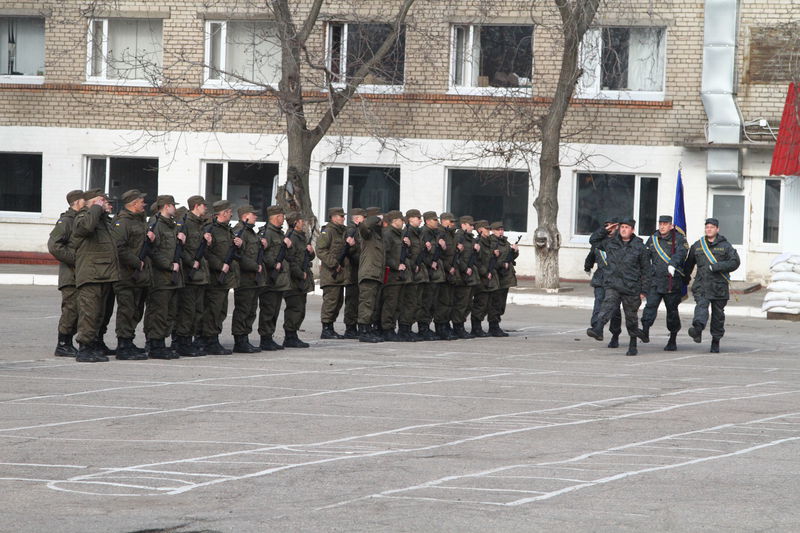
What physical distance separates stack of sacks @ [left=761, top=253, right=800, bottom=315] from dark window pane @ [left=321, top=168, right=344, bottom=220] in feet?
40.1

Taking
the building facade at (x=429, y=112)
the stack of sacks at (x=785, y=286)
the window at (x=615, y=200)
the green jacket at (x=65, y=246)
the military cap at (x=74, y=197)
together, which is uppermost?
the building facade at (x=429, y=112)

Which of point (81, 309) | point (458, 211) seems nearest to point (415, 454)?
point (81, 309)

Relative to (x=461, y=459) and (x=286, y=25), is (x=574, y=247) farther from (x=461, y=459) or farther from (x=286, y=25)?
(x=461, y=459)

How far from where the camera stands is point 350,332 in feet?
65.6

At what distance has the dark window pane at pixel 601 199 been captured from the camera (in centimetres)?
3244

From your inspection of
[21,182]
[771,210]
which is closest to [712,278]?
[771,210]

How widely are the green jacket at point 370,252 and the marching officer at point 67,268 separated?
15.3 feet

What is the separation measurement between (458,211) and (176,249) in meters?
17.8

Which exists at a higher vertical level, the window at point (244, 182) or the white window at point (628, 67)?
the white window at point (628, 67)


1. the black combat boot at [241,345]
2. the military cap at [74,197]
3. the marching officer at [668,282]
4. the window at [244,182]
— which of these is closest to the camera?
the military cap at [74,197]

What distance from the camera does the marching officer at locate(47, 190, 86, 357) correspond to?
15805 millimetres

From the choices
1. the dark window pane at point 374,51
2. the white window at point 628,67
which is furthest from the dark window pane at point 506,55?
the dark window pane at point 374,51

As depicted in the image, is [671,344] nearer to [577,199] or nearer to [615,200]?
[615,200]

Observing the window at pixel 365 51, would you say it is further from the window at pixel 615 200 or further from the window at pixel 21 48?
the window at pixel 21 48
